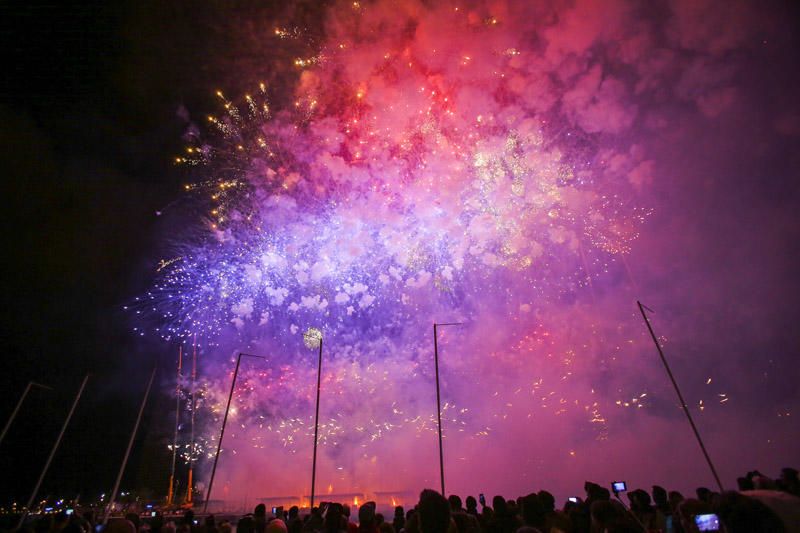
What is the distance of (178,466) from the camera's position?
60.5 meters

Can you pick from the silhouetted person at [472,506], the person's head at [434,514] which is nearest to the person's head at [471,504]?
the silhouetted person at [472,506]

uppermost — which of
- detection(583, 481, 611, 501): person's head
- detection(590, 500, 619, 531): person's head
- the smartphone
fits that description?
detection(583, 481, 611, 501): person's head

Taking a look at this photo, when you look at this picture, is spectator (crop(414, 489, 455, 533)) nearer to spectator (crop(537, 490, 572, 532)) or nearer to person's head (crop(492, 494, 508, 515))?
spectator (crop(537, 490, 572, 532))

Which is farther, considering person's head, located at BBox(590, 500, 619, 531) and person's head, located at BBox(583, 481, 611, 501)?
person's head, located at BBox(583, 481, 611, 501)

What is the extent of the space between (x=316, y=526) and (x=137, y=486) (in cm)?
6196

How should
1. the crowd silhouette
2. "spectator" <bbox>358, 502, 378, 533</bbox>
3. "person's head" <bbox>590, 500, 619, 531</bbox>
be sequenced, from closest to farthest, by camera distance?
the crowd silhouette < "person's head" <bbox>590, 500, 619, 531</bbox> < "spectator" <bbox>358, 502, 378, 533</bbox>

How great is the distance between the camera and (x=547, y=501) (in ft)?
25.7

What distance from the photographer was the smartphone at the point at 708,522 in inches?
208

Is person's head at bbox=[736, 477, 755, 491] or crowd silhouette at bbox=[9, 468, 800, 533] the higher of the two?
person's head at bbox=[736, 477, 755, 491]

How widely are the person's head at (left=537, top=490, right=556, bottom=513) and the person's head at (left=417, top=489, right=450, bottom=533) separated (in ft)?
13.1

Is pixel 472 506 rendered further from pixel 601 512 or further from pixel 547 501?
pixel 601 512

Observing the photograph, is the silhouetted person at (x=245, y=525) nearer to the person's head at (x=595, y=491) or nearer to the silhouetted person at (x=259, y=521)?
the silhouetted person at (x=259, y=521)

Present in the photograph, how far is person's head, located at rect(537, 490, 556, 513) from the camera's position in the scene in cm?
766

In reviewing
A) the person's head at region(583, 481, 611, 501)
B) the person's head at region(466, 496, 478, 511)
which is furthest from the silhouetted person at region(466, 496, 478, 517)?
the person's head at region(583, 481, 611, 501)
